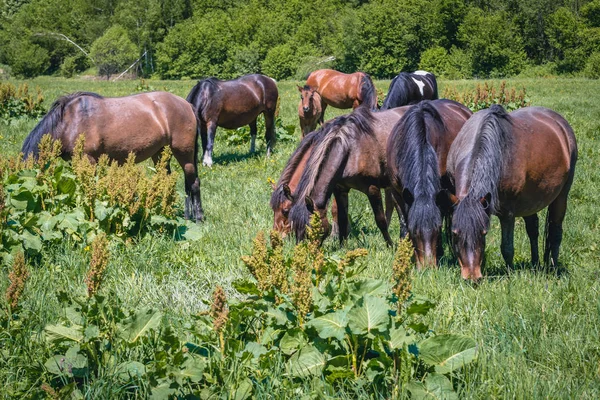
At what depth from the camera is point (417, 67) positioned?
6278 cm

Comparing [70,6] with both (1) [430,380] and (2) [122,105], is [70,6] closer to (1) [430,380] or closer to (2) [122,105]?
(2) [122,105]

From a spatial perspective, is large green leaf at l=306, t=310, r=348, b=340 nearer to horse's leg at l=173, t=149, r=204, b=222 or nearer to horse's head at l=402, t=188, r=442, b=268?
horse's head at l=402, t=188, r=442, b=268

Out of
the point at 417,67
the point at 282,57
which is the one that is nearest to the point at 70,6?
the point at 282,57

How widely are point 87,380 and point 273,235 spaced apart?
3.52ft

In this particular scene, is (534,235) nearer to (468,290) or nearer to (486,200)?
(486,200)

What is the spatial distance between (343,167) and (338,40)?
63409 millimetres

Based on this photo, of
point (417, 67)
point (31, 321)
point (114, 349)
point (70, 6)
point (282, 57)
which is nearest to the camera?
point (114, 349)

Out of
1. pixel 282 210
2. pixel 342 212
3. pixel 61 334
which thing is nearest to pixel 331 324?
pixel 61 334

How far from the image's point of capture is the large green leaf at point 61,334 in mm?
2527

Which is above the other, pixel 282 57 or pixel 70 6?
pixel 70 6

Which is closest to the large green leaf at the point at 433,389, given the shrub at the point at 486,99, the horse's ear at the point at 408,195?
the horse's ear at the point at 408,195

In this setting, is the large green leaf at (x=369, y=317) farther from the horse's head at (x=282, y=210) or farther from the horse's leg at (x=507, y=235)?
the horse's head at (x=282, y=210)

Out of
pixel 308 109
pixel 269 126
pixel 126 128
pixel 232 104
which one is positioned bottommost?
pixel 269 126

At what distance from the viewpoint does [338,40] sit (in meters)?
66.3
